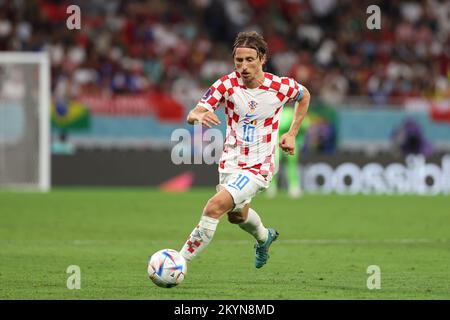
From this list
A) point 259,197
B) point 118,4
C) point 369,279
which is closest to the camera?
point 369,279

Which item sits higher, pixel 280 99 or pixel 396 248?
pixel 280 99

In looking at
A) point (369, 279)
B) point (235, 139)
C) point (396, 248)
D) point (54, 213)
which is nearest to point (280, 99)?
point (235, 139)

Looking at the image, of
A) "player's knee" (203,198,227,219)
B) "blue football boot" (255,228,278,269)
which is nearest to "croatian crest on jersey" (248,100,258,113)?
"player's knee" (203,198,227,219)

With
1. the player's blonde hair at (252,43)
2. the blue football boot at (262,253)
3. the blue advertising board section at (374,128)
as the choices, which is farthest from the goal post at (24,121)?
the player's blonde hair at (252,43)

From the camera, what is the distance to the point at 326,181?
23.1 m

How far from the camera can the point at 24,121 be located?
72.5 ft

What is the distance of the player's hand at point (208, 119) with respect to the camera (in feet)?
28.4

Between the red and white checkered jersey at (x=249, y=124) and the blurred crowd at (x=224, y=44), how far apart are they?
13415mm

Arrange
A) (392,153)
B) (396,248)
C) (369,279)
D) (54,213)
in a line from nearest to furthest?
(369,279) → (396,248) → (54,213) → (392,153)

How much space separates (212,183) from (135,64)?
161 inches

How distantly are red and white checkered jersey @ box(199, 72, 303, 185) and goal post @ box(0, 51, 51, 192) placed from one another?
507 inches

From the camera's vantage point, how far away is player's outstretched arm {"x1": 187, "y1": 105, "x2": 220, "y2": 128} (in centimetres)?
867

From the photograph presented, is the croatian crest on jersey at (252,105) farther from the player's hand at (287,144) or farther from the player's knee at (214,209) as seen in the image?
the player's knee at (214,209)

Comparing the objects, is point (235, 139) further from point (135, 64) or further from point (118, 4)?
point (118, 4)
